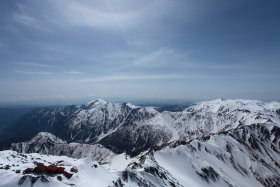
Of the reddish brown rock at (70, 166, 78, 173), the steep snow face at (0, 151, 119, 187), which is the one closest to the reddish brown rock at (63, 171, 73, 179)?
the steep snow face at (0, 151, 119, 187)

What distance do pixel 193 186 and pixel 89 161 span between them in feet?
247

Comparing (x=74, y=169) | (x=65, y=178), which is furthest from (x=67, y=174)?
(x=74, y=169)

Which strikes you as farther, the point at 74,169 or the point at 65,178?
the point at 74,169

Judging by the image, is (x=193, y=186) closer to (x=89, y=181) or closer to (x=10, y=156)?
(x=89, y=181)

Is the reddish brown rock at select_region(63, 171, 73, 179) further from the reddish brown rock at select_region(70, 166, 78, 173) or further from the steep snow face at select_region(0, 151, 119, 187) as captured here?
the reddish brown rock at select_region(70, 166, 78, 173)

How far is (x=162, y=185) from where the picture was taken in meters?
135

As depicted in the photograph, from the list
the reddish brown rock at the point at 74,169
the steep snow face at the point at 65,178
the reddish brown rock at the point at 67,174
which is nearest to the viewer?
the steep snow face at the point at 65,178

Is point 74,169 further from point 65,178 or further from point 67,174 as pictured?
point 65,178

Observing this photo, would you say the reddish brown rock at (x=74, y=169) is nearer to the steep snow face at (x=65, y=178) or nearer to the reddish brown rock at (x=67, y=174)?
the steep snow face at (x=65, y=178)

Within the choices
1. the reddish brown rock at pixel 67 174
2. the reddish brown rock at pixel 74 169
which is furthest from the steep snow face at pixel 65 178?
the reddish brown rock at pixel 67 174

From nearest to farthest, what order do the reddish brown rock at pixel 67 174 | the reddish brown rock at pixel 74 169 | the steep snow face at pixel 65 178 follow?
the steep snow face at pixel 65 178 → the reddish brown rock at pixel 67 174 → the reddish brown rock at pixel 74 169

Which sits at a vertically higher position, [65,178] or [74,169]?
[65,178]

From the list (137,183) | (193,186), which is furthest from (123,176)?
(193,186)

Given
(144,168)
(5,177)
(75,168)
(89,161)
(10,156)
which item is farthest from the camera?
(10,156)
